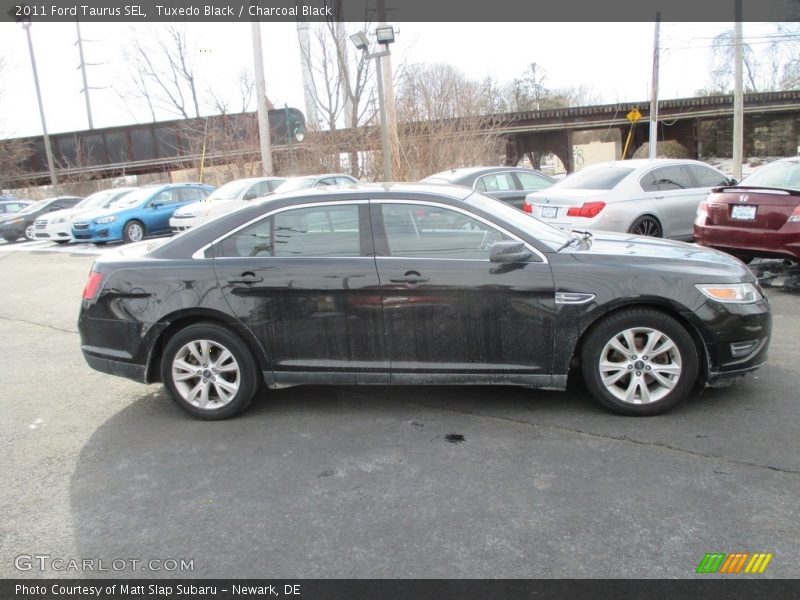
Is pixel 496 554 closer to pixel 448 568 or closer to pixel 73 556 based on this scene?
pixel 448 568

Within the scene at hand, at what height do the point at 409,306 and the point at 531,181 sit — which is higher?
the point at 531,181

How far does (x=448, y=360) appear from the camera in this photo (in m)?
4.26

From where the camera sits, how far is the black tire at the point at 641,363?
4.12m

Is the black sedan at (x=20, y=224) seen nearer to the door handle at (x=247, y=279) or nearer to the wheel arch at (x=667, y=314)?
the door handle at (x=247, y=279)

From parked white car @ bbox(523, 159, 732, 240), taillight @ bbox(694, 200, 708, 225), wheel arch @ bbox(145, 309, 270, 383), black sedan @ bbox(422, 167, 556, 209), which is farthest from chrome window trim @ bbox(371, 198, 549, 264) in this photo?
black sedan @ bbox(422, 167, 556, 209)

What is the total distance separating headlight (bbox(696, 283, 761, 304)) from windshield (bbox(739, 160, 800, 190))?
13.0ft

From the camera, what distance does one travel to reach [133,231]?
16.9 m

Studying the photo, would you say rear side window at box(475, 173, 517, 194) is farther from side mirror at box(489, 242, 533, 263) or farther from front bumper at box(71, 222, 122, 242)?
front bumper at box(71, 222, 122, 242)

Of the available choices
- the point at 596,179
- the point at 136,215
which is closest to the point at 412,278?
the point at 596,179

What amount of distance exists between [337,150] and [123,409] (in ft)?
64.3

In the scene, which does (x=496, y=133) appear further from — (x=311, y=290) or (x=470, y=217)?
(x=311, y=290)

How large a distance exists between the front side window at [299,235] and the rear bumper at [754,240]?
17.7ft

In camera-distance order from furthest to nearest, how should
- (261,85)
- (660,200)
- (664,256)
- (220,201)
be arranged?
(261,85)
(220,201)
(660,200)
(664,256)

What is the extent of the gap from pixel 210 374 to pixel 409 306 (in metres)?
1.50
